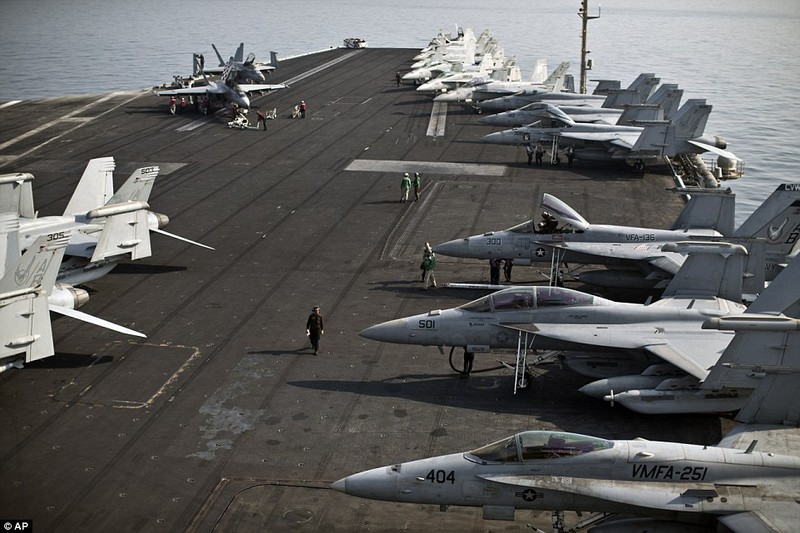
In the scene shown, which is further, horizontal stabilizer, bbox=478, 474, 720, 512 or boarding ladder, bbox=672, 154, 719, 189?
boarding ladder, bbox=672, 154, 719, 189

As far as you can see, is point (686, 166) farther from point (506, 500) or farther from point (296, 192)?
point (506, 500)

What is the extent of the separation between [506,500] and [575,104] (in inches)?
2178

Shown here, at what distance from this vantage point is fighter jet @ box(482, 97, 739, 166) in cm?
5109

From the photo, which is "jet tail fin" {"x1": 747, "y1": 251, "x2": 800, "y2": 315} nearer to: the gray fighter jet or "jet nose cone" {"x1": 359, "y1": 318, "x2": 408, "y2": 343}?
the gray fighter jet

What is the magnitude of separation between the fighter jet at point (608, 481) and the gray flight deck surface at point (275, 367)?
6.19 feet

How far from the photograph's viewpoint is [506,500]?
16812 millimetres

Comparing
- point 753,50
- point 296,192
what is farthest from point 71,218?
point 753,50

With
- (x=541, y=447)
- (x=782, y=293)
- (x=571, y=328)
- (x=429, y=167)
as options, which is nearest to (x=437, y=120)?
(x=429, y=167)

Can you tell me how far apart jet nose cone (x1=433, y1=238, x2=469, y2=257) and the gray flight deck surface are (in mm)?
1428

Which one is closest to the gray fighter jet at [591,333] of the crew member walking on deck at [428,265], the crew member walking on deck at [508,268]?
the crew member walking on deck at [428,265]

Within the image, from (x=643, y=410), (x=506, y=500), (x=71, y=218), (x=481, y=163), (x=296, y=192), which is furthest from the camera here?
(x=481, y=163)

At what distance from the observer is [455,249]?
33.2m

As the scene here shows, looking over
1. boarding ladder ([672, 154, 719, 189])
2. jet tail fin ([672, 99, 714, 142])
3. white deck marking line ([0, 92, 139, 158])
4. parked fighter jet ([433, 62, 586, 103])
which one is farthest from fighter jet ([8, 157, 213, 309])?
parked fighter jet ([433, 62, 586, 103])

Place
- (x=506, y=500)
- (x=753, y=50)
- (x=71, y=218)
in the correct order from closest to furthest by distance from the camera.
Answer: (x=506, y=500) < (x=71, y=218) < (x=753, y=50)
